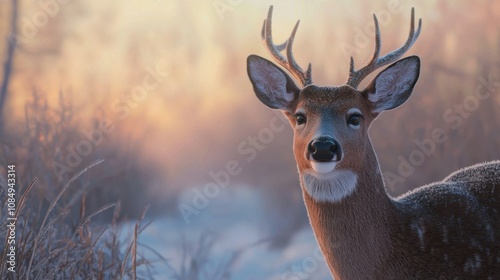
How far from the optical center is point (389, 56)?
3.69 meters

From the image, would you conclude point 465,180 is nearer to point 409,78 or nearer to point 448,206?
point 448,206

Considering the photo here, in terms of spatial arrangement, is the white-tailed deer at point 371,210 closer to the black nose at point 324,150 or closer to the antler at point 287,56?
the black nose at point 324,150

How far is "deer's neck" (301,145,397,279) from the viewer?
125 inches

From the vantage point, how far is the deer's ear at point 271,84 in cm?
345

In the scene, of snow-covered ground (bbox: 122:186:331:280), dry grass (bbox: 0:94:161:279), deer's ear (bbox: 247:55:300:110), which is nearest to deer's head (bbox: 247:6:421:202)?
deer's ear (bbox: 247:55:300:110)

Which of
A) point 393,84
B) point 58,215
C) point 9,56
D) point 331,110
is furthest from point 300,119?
point 9,56

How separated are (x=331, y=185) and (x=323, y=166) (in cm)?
17

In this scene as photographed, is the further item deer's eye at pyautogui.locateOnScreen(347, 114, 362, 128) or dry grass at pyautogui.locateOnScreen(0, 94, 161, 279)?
dry grass at pyautogui.locateOnScreen(0, 94, 161, 279)

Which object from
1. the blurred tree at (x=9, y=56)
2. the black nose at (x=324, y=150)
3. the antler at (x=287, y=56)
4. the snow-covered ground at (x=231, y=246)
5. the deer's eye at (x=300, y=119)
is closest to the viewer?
the black nose at (x=324, y=150)

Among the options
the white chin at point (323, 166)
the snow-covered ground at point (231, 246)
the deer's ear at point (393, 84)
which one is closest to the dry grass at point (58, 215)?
the snow-covered ground at point (231, 246)

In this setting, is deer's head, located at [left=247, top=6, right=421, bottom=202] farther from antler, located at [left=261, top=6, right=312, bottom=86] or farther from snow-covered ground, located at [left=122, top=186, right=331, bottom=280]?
snow-covered ground, located at [left=122, top=186, right=331, bottom=280]

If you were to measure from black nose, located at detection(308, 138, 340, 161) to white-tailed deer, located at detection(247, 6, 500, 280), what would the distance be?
1 centimetres

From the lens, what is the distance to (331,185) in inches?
123

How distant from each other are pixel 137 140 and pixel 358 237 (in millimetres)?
3659
